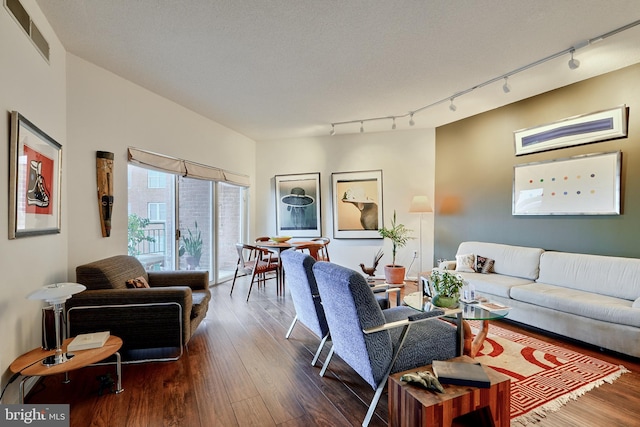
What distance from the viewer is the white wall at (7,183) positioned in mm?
1823

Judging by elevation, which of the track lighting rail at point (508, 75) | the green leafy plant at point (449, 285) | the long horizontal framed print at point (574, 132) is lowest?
the green leafy plant at point (449, 285)

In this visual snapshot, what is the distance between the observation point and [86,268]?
2.51 metres

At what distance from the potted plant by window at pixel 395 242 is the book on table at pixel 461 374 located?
330 cm

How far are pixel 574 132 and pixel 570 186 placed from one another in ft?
2.18

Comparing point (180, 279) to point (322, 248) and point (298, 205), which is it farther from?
point (298, 205)

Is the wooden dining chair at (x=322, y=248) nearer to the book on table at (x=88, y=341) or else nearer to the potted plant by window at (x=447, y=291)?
the potted plant by window at (x=447, y=291)

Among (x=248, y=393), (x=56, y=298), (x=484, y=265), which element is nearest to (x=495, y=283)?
(x=484, y=265)

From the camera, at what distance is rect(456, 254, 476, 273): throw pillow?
4225mm

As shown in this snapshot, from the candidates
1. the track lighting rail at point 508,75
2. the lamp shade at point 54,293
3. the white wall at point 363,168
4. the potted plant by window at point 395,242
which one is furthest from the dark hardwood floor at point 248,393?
the white wall at point 363,168

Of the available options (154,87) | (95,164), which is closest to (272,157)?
(154,87)

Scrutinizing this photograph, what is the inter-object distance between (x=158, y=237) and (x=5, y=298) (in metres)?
2.30

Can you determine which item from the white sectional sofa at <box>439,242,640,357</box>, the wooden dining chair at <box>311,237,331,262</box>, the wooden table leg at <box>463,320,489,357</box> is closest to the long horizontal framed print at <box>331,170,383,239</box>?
the wooden dining chair at <box>311,237,331,262</box>

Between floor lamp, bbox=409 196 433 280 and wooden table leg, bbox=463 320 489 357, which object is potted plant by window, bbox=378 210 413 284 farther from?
wooden table leg, bbox=463 320 489 357

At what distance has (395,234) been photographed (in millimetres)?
5320
